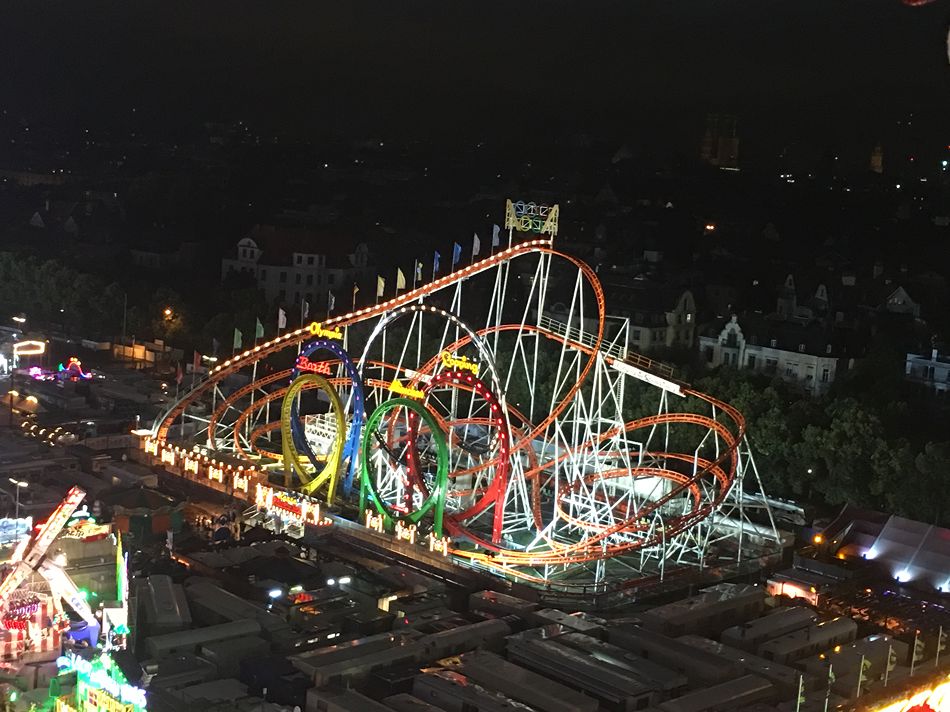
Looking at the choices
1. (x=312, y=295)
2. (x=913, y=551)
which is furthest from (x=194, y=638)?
(x=312, y=295)

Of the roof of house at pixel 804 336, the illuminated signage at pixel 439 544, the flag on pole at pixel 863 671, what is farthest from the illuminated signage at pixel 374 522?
the roof of house at pixel 804 336

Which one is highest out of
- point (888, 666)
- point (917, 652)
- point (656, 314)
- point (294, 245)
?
point (294, 245)

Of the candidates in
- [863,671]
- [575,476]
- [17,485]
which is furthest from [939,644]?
[17,485]

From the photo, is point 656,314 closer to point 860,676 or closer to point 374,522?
point 374,522

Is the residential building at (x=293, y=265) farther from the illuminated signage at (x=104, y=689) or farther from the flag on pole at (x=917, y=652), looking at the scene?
the illuminated signage at (x=104, y=689)

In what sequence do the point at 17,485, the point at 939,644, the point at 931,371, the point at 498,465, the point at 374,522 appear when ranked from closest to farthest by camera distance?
the point at 939,644, the point at 498,465, the point at 374,522, the point at 17,485, the point at 931,371

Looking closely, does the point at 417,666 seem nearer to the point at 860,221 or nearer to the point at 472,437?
the point at 472,437

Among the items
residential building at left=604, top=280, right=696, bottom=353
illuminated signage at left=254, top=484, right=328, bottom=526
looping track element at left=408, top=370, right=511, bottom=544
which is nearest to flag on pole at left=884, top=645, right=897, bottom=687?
looping track element at left=408, top=370, right=511, bottom=544
